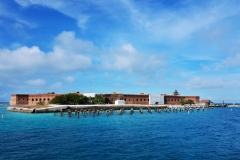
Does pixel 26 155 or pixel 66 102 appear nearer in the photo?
pixel 26 155

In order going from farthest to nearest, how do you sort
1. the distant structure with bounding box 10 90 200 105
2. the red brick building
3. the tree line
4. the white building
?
the white building < the distant structure with bounding box 10 90 200 105 < the red brick building < the tree line

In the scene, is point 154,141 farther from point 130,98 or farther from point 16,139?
point 130,98

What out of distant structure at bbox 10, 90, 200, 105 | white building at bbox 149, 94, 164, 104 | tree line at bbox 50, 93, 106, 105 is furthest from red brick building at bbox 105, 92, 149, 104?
tree line at bbox 50, 93, 106, 105

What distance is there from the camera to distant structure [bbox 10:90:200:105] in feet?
333

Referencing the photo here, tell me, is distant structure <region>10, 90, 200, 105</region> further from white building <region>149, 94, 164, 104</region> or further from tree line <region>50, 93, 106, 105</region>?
tree line <region>50, 93, 106, 105</region>

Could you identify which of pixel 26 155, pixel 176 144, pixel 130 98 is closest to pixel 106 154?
pixel 26 155

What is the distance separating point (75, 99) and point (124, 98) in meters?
24.1

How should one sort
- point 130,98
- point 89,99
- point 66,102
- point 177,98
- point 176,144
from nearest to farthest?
1. point 176,144
2. point 66,102
3. point 89,99
4. point 130,98
5. point 177,98

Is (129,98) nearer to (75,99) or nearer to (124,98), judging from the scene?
(124,98)

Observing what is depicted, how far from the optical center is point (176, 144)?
22.8 meters

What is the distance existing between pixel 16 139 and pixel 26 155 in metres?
7.15

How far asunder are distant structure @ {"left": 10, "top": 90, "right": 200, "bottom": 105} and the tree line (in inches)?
Result: 168

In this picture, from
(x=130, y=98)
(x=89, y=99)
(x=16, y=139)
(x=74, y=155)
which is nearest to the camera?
(x=74, y=155)

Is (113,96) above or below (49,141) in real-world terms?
above
